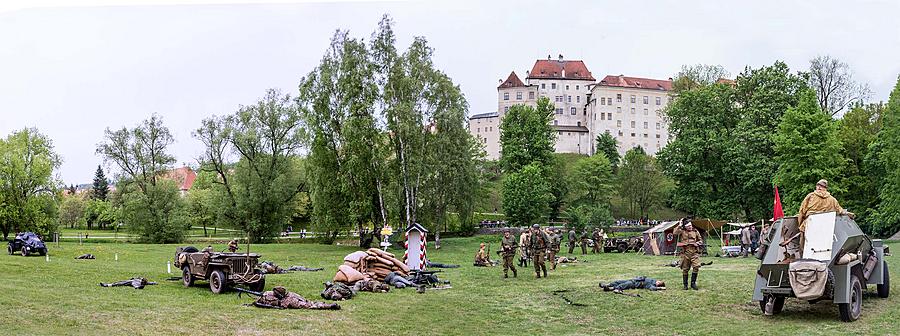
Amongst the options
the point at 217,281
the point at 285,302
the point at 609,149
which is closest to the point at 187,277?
the point at 217,281

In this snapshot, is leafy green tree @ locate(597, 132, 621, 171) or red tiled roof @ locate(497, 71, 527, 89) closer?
leafy green tree @ locate(597, 132, 621, 171)

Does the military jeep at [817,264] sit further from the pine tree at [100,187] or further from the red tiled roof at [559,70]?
the red tiled roof at [559,70]

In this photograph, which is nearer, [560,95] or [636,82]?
[560,95]

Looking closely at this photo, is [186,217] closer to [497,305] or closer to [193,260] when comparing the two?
[193,260]

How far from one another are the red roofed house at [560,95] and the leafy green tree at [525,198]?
197 ft

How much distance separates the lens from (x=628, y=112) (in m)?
128

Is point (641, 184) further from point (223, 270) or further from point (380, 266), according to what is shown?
point (223, 270)

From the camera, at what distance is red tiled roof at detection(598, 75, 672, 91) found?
129 meters

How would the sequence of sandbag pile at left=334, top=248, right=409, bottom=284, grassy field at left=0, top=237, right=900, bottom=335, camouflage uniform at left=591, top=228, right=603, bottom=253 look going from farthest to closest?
camouflage uniform at left=591, top=228, right=603, bottom=253, sandbag pile at left=334, top=248, right=409, bottom=284, grassy field at left=0, top=237, right=900, bottom=335

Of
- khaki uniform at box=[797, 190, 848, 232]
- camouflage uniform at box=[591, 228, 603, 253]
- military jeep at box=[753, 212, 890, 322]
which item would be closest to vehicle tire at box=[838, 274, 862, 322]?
military jeep at box=[753, 212, 890, 322]

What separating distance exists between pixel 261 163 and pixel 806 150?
125 ft

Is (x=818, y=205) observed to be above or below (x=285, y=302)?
above

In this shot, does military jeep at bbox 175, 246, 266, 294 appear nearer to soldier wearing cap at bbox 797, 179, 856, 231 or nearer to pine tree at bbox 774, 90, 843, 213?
soldier wearing cap at bbox 797, 179, 856, 231

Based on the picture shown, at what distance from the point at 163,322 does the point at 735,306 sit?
1162cm
